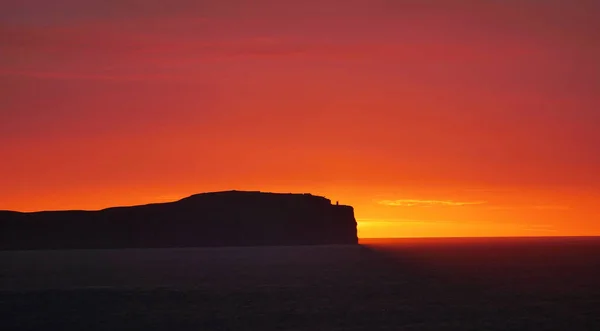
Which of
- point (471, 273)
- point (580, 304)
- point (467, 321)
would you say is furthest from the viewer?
point (471, 273)

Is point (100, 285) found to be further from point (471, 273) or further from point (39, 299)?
point (471, 273)

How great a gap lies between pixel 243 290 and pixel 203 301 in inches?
646

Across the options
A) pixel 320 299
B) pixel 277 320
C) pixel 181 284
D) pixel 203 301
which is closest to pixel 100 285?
pixel 181 284

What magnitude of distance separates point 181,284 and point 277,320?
49.2 metres

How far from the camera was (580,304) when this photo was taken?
9038 cm

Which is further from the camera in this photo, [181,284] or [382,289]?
[181,284]

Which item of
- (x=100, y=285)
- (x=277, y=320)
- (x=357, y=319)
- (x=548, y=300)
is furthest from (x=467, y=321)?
(x=100, y=285)

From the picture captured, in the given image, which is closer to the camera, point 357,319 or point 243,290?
point 357,319

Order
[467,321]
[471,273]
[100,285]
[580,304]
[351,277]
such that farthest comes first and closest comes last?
[471,273] → [351,277] → [100,285] → [580,304] → [467,321]

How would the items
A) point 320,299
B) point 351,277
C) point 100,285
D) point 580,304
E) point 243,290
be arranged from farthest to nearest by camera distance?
1. point 351,277
2. point 100,285
3. point 243,290
4. point 320,299
5. point 580,304


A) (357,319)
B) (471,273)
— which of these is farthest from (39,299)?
(471,273)

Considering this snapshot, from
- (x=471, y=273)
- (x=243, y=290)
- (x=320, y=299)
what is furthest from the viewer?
(x=471, y=273)

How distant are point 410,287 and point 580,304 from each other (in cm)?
2873

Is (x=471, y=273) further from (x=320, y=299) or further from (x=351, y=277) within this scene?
(x=320, y=299)
